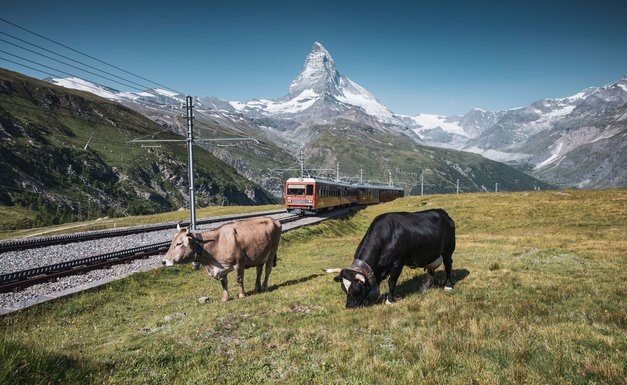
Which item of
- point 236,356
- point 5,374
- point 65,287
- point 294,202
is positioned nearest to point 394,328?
point 236,356

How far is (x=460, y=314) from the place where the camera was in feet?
28.8

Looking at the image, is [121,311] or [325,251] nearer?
[121,311]

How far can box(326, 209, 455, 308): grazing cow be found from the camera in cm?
1008

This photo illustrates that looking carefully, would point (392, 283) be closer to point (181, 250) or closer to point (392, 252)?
point (392, 252)

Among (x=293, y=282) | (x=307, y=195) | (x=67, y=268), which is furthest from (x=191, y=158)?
(x=307, y=195)

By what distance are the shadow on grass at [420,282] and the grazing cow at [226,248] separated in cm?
496

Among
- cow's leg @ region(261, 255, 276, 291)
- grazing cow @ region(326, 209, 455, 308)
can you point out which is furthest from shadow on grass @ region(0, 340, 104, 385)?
cow's leg @ region(261, 255, 276, 291)

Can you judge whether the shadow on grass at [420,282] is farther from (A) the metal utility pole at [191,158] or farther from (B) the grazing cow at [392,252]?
(A) the metal utility pole at [191,158]

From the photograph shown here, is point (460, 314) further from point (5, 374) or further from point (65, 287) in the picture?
point (65, 287)

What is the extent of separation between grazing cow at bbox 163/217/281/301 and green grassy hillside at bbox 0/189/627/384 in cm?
105

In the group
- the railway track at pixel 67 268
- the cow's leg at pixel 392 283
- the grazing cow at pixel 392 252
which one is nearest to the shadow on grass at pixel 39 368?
the grazing cow at pixel 392 252

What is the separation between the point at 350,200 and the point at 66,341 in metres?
57.0

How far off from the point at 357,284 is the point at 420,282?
166 inches

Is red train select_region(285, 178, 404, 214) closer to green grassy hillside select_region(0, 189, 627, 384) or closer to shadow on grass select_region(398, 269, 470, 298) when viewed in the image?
green grassy hillside select_region(0, 189, 627, 384)
